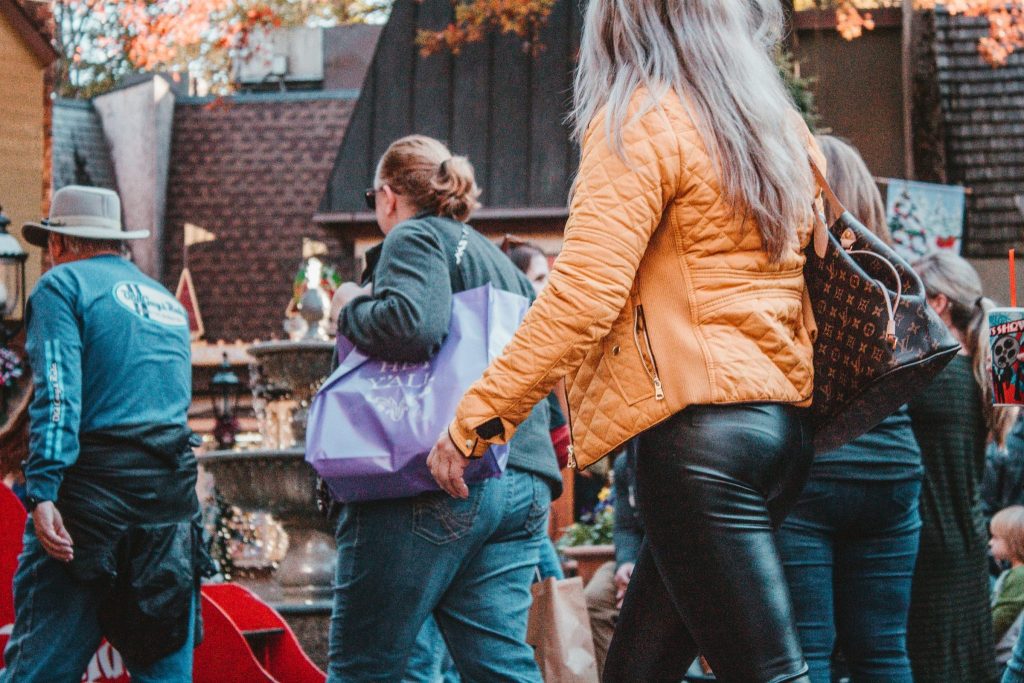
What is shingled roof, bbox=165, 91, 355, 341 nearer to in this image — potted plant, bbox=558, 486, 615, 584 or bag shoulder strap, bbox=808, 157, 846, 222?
potted plant, bbox=558, 486, 615, 584

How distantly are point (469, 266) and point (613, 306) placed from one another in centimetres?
130

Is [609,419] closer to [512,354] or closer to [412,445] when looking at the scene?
[512,354]

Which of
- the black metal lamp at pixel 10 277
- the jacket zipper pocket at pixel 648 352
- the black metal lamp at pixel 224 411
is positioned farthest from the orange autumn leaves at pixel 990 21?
the jacket zipper pocket at pixel 648 352

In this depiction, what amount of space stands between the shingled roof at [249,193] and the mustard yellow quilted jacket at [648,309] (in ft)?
52.8

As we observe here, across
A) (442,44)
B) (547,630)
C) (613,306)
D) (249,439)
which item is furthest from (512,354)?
(249,439)

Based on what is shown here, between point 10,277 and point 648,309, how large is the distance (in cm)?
584

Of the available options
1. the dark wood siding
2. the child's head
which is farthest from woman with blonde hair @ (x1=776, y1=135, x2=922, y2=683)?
the dark wood siding

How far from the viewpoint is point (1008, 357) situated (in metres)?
3.19

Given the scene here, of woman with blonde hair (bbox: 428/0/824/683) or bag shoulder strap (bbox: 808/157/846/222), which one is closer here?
woman with blonde hair (bbox: 428/0/824/683)

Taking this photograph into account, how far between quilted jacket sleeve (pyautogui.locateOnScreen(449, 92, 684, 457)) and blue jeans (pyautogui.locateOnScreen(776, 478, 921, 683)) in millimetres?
1285

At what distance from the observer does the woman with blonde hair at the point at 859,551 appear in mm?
3547

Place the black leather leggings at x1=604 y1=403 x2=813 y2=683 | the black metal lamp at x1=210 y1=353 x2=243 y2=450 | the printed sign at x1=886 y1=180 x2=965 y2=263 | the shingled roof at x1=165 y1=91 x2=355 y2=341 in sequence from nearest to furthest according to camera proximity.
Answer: the black leather leggings at x1=604 y1=403 x2=813 y2=683 < the printed sign at x1=886 y1=180 x2=965 y2=263 < the black metal lamp at x1=210 y1=353 x2=243 y2=450 < the shingled roof at x1=165 y1=91 x2=355 y2=341

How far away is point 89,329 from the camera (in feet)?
13.6

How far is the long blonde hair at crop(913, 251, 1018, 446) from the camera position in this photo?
4.61m
